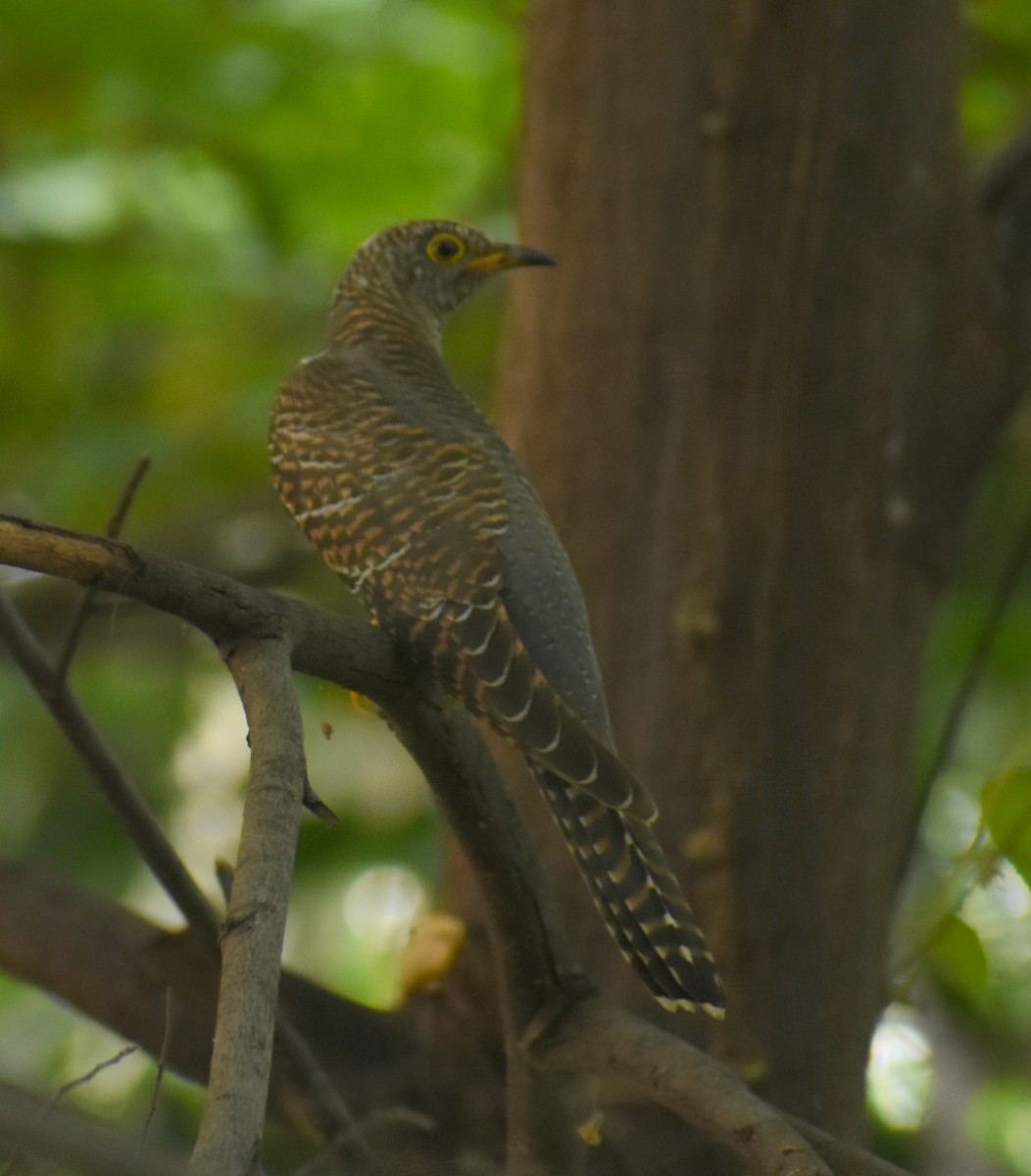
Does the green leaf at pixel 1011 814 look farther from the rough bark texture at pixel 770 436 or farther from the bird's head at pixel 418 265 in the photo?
the bird's head at pixel 418 265

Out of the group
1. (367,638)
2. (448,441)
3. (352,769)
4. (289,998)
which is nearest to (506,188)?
(352,769)

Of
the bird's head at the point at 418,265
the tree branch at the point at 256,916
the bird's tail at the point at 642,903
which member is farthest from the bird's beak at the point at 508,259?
the tree branch at the point at 256,916

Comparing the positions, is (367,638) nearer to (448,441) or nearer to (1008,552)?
(448,441)

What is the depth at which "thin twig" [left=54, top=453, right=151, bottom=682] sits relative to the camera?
1866 millimetres

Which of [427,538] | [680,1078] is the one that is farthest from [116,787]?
[680,1078]

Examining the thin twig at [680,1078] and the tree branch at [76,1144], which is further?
the thin twig at [680,1078]

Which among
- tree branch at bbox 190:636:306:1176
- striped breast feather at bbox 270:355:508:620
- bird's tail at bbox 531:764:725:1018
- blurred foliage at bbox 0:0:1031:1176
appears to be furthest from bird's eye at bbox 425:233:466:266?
tree branch at bbox 190:636:306:1176

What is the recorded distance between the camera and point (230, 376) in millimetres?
4863

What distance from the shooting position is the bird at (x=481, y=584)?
201 centimetres

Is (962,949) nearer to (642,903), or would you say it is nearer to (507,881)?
(642,903)

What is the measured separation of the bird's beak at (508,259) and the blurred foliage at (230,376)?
1108 mm

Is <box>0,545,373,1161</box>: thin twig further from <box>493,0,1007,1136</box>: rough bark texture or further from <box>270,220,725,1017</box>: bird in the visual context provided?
<box>493,0,1007,1136</box>: rough bark texture

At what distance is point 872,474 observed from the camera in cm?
287

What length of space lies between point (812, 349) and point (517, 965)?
4.45 ft
